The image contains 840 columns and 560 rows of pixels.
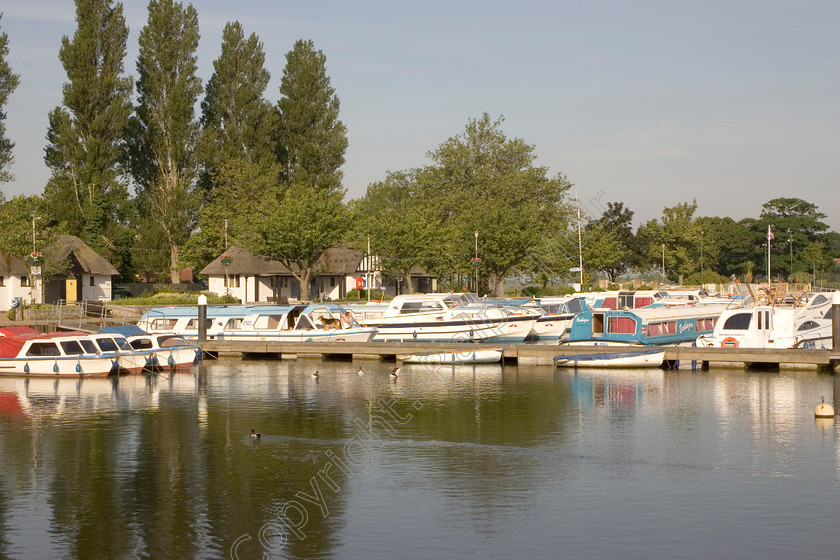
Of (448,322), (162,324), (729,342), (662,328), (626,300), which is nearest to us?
(729,342)

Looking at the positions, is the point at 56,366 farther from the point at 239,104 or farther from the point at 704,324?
the point at 239,104

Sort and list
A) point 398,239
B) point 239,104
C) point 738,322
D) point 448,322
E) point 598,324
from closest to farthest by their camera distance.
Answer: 1. point 738,322
2. point 598,324
3. point 448,322
4. point 398,239
5. point 239,104

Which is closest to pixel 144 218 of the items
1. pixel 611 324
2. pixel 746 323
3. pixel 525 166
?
pixel 525 166

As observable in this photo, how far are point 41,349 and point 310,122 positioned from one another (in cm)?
7076

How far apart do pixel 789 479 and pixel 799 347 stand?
83.8 ft

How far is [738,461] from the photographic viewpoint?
1056 inches

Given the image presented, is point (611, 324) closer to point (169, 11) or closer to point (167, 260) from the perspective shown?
point (167, 260)

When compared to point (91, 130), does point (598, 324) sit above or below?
below

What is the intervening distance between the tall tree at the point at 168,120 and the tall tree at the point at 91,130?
372cm

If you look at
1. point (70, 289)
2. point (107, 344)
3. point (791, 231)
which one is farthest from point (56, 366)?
point (791, 231)

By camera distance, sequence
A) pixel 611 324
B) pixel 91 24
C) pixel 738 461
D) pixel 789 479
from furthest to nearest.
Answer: pixel 91 24, pixel 611 324, pixel 738 461, pixel 789 479

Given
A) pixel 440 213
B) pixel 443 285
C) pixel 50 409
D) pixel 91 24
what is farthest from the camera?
pixel 440 213

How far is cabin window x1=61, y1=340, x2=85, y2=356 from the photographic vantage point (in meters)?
45.6

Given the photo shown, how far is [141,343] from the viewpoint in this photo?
49.3 metres
